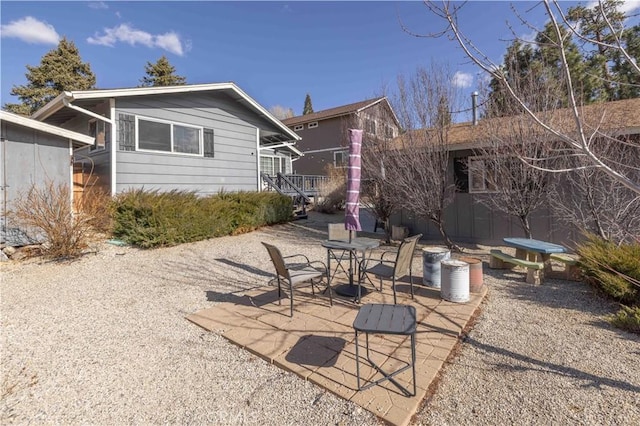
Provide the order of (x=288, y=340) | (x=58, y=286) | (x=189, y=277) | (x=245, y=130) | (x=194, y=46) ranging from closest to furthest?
(x=288, y=340)
(x=58, y=286)
(x=189, y=277)
(x=245, y=130)
(x=194, y=46)

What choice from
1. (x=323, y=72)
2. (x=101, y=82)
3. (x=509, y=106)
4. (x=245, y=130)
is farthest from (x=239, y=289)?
(x=101, y=82)

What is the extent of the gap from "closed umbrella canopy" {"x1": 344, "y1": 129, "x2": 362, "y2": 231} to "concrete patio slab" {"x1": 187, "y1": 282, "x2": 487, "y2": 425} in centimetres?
119

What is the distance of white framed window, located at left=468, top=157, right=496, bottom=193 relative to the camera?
291 inches

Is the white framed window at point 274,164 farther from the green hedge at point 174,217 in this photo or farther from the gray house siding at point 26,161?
the gray house siding at point 26,161

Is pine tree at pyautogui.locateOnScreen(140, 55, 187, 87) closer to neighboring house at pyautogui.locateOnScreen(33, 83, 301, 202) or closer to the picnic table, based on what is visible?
neighboring house at pyautogui.locateOnScreen(33, 83, 301, 202)

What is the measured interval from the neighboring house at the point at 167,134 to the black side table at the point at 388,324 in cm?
866

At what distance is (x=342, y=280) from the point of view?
208 inches

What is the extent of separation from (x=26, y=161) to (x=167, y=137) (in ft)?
12.1

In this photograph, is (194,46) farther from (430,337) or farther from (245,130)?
(430,337)

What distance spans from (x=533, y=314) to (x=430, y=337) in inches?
69.1

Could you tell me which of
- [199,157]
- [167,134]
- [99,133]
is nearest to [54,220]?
[99,133]

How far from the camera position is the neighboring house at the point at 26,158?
21.4 feet

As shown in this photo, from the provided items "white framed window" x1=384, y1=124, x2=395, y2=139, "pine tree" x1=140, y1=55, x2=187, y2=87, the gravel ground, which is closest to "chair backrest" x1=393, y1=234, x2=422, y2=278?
the gravel ground

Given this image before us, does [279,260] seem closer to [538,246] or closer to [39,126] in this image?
[538,246]
